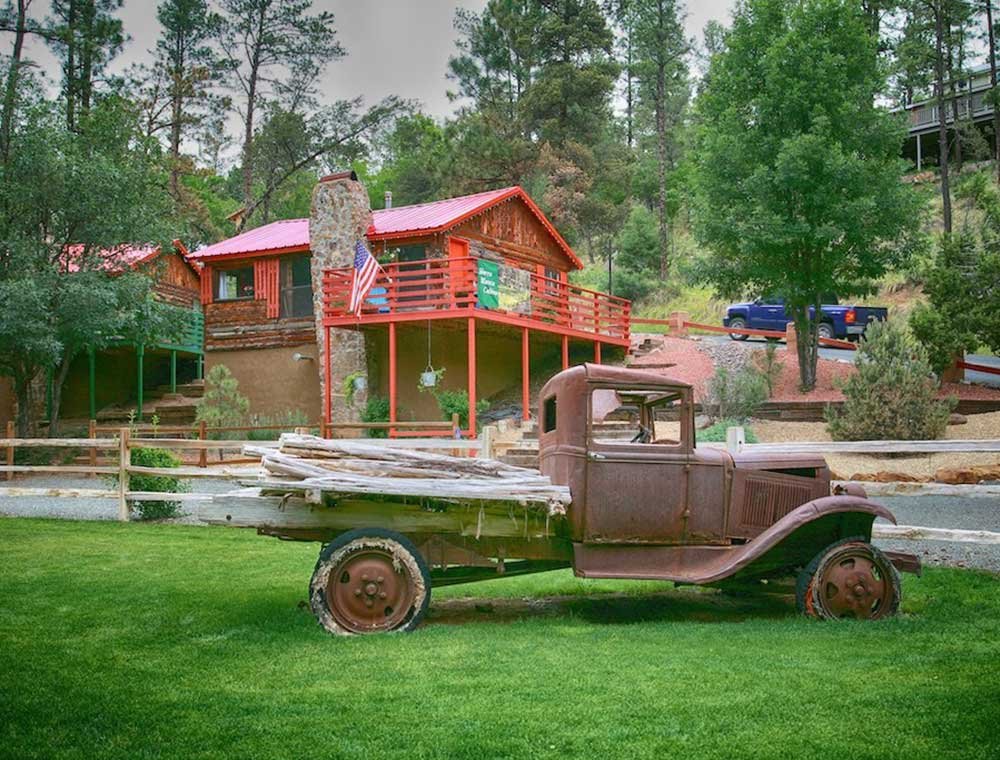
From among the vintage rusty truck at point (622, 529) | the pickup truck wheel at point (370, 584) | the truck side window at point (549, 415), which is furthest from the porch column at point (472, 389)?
the pickup truck wheel at point (370, 584)

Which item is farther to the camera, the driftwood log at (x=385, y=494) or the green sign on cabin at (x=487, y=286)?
the green sign on cabin at (x=487, y=286)

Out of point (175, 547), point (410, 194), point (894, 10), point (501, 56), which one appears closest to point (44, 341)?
point (175, 547)

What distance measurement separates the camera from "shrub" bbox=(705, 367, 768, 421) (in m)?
22.1

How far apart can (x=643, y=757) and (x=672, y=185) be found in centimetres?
5245

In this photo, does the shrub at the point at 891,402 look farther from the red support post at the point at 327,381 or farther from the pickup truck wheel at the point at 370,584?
the pickup truck wheel at the point at 370,584

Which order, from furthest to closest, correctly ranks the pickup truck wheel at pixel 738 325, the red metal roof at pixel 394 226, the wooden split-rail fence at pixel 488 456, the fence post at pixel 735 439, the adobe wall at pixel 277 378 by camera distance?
the pickup truck wheel at pixel 738 325, the adobe wall at pixel 277 378, the red metal roof at pixel 394 226, the fence post at pixel 735 439, the wooden split-rail fence at pixel 488 456

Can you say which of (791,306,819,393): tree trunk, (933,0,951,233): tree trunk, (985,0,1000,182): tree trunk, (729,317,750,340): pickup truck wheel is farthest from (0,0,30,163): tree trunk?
(985,0,1000,182): tree trunk

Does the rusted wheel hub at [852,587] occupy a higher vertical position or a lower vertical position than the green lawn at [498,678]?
higher

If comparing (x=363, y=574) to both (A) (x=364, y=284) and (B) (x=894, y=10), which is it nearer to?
(A) (x=364, y=284)

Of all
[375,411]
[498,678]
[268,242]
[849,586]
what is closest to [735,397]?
[375,411]

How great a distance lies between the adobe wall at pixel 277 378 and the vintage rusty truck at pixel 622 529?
799 inches

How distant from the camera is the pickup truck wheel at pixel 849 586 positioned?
706 centimetres

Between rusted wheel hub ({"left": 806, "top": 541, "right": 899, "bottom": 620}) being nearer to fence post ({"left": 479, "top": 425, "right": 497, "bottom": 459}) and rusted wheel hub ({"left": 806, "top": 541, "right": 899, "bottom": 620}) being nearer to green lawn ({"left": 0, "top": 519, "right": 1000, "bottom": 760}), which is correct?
green lawn ({"left": 0, "top": 519, "right": 1000, "bottom": 760})

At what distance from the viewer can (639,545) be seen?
7.25 metres
